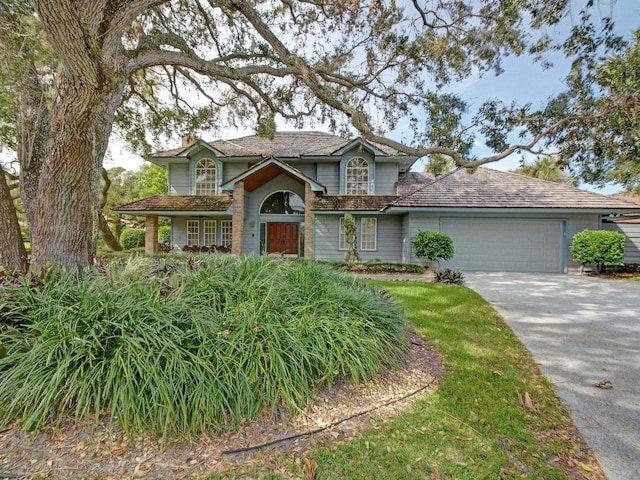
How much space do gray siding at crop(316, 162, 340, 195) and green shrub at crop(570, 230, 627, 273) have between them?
11.0 meters

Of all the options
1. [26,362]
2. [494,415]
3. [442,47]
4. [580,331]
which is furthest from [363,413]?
[442,47]

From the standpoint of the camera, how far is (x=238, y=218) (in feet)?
45.0

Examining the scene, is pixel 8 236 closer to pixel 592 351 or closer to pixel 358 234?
pixel 592 351

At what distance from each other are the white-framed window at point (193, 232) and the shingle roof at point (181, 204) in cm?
137

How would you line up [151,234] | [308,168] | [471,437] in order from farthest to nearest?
[308,168] → [151,234] → [471,437]

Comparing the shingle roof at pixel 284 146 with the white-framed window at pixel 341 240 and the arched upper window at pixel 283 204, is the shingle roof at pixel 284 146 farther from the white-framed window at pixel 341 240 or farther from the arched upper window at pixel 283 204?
the white-framed window at pixel 341 240

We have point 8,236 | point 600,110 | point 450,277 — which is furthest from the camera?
point 450,277

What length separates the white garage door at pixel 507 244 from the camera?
13016 mm

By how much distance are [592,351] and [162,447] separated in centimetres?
569

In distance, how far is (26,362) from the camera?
2.42 metres

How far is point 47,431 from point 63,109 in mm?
3948

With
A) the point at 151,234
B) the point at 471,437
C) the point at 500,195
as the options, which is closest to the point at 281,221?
the point at 151,234

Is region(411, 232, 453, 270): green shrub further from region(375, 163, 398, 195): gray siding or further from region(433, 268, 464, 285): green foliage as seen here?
region(375, 163, 398, 195): gray siding

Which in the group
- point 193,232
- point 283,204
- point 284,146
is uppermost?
point 284,146
